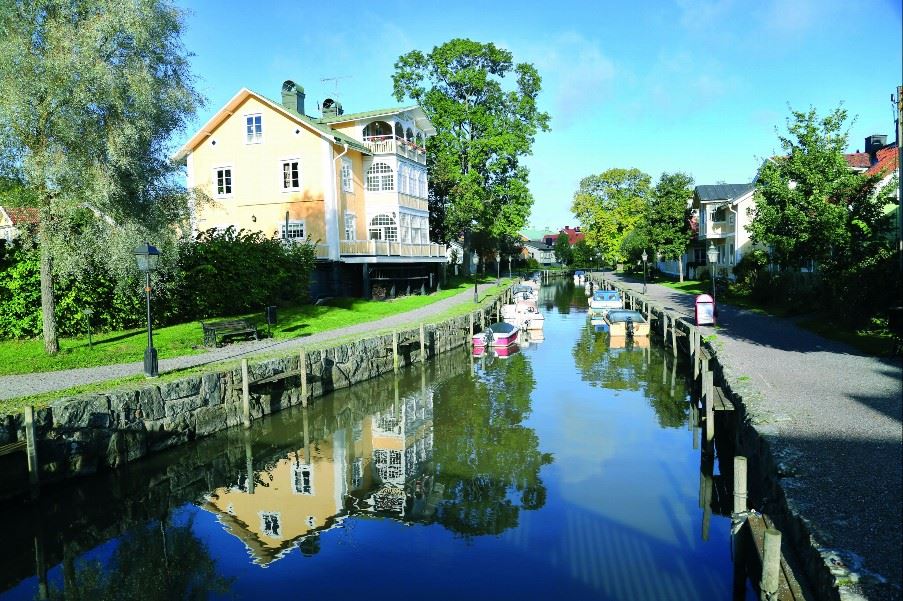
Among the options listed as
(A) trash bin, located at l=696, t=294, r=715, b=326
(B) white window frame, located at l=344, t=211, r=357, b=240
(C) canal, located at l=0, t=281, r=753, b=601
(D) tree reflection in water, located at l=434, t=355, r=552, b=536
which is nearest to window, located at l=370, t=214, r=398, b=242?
(B) white window frame, located at l=344, t=211, r=357, b=240

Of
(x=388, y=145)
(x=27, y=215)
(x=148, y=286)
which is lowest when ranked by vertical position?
(x=148, y=286)

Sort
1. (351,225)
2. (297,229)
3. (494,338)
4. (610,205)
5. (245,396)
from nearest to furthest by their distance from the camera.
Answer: (245,396)
(494,338)
(297,229)
(351,225)
(610,205)

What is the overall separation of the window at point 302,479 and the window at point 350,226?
80.8 feet

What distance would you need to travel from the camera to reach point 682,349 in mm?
29203

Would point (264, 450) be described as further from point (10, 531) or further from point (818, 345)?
point (818, 345)

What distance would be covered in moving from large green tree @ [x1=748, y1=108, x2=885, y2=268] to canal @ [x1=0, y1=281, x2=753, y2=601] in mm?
10170

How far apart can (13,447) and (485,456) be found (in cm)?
954

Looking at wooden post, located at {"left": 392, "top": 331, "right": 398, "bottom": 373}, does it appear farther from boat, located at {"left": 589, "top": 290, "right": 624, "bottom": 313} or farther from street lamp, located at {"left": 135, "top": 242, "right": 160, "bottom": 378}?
boat, located at {"left": 589, "top": 290, "right": 624, "bottom": 313}

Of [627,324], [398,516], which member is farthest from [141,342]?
[627,324]

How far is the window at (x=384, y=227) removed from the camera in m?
41.4

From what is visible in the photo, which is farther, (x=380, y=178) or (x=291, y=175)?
(x=380, y=178)

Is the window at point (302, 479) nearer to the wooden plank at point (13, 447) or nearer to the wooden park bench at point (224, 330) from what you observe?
the wooden plank at point (13, 447)

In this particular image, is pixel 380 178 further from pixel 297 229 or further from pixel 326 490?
pixel 326 490

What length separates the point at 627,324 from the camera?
115ft
